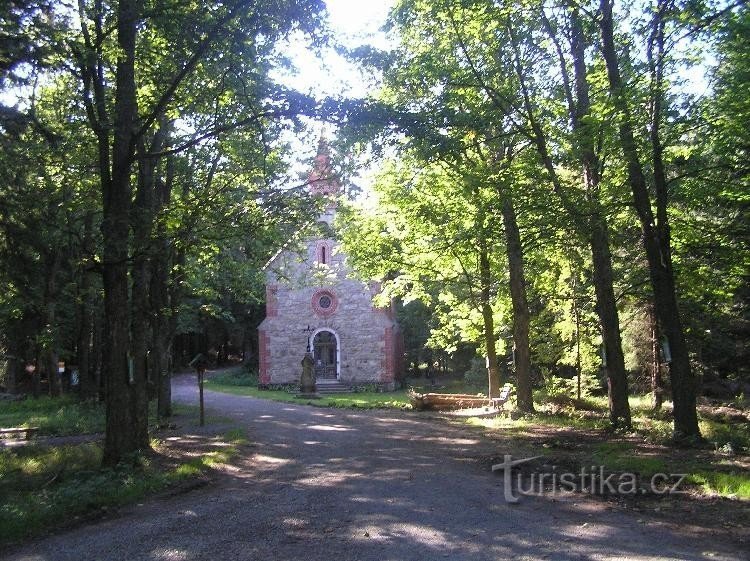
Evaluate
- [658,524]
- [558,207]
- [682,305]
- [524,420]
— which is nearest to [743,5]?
[558,207]

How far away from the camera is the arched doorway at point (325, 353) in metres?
36.5

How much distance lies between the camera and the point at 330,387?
3484 cm

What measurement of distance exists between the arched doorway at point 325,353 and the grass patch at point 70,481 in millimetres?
23975

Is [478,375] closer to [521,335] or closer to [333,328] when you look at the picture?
[333,328]

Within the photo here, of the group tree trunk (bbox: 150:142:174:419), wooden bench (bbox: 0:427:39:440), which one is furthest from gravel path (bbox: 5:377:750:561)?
tree trunk (bbox: 150:142:174:419)

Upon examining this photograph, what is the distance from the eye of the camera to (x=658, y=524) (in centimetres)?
609

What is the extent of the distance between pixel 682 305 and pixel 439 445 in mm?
7539

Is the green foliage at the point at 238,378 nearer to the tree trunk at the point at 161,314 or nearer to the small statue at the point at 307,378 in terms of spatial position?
the small statue at the point at 307,378

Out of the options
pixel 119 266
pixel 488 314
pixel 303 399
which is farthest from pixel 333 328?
pixel 119 266

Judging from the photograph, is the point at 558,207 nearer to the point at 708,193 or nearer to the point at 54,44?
the point at 708,193

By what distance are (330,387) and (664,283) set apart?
84.7ft

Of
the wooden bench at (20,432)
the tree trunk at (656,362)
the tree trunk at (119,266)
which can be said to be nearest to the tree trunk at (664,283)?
the tree trunk at (656,362)

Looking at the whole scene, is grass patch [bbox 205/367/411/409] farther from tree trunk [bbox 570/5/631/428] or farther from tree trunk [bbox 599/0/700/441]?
tree trunk [bbox 599/0/700/441]
